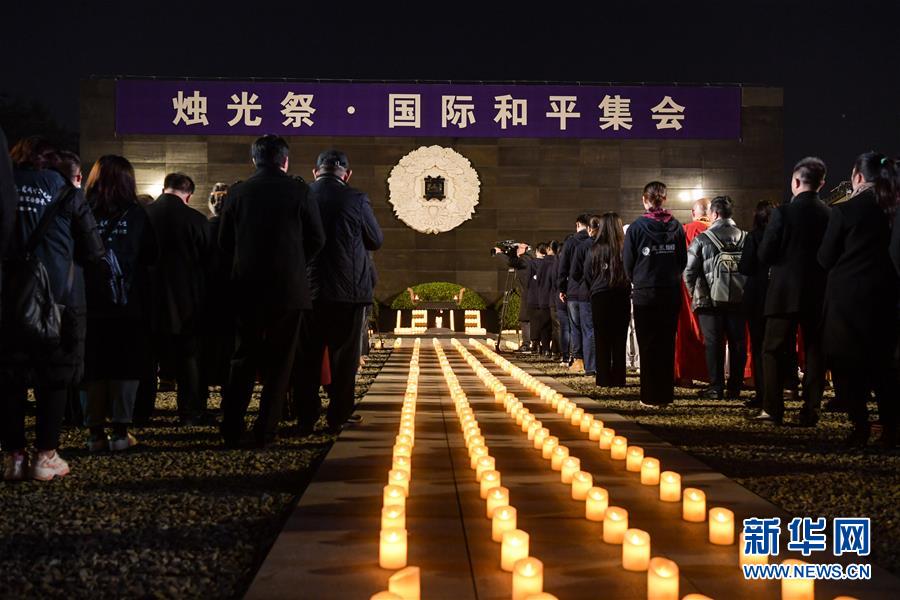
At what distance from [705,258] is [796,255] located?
1935 mm

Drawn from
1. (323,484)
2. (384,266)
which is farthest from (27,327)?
(384,266)

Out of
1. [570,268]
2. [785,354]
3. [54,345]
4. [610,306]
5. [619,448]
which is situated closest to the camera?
[54,345]

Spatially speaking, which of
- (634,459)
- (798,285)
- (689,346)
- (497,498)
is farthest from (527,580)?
(689,346)

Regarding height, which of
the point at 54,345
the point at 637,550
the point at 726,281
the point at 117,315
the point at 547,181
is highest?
the point at 547,181

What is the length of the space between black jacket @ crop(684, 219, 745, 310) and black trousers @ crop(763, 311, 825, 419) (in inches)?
64.7

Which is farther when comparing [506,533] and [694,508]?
[694,508]

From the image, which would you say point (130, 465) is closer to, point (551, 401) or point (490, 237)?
point (551, 401)

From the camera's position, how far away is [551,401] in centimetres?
679

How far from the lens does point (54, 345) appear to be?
391 cm

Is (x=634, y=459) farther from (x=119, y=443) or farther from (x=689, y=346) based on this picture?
(x=689, y=346)

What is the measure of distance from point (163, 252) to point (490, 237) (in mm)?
16320

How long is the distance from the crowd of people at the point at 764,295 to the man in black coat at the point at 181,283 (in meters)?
3.01

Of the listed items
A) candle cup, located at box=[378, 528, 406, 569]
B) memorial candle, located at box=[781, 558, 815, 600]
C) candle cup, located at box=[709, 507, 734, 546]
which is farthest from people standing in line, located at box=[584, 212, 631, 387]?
memorial candle, located at box=[781, 558, 815, 600]
